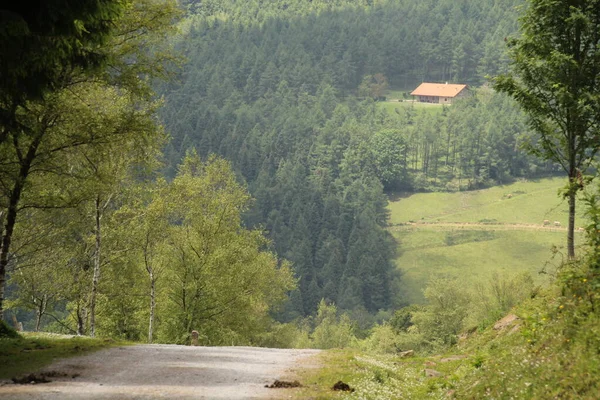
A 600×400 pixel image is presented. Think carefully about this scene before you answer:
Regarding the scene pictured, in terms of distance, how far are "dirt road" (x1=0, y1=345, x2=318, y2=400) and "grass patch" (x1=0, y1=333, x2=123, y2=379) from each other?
59cm

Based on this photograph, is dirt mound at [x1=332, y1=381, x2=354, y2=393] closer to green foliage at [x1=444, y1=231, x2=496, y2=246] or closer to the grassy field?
the grassy field

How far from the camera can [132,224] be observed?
1518 inches

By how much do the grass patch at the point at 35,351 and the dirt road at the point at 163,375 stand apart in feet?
1.93

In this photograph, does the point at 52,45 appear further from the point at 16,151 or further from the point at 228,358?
the point at 228,358

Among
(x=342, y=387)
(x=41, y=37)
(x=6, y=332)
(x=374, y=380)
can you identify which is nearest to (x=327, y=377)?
(x=374, y=380)

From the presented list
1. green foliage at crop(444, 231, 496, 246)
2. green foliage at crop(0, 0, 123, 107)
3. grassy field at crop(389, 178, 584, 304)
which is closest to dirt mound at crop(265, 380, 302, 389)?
green foliage at crop(0, 0, 123, 107)

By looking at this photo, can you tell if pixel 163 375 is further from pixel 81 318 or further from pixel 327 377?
pixel 81 318

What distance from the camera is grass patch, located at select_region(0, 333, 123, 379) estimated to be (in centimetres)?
1641

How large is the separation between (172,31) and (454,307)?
62328 mm

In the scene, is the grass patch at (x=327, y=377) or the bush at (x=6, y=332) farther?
the bush at (x=6, y=332)

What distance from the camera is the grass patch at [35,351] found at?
16406mm

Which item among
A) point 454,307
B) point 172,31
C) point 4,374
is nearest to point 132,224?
point 172,31

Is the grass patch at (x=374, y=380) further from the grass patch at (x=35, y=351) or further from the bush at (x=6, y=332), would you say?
the bush at (x=6, y=332)

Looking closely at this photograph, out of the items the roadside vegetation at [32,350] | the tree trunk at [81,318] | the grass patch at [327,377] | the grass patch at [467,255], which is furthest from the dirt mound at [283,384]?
the grass patch at [467,255]
